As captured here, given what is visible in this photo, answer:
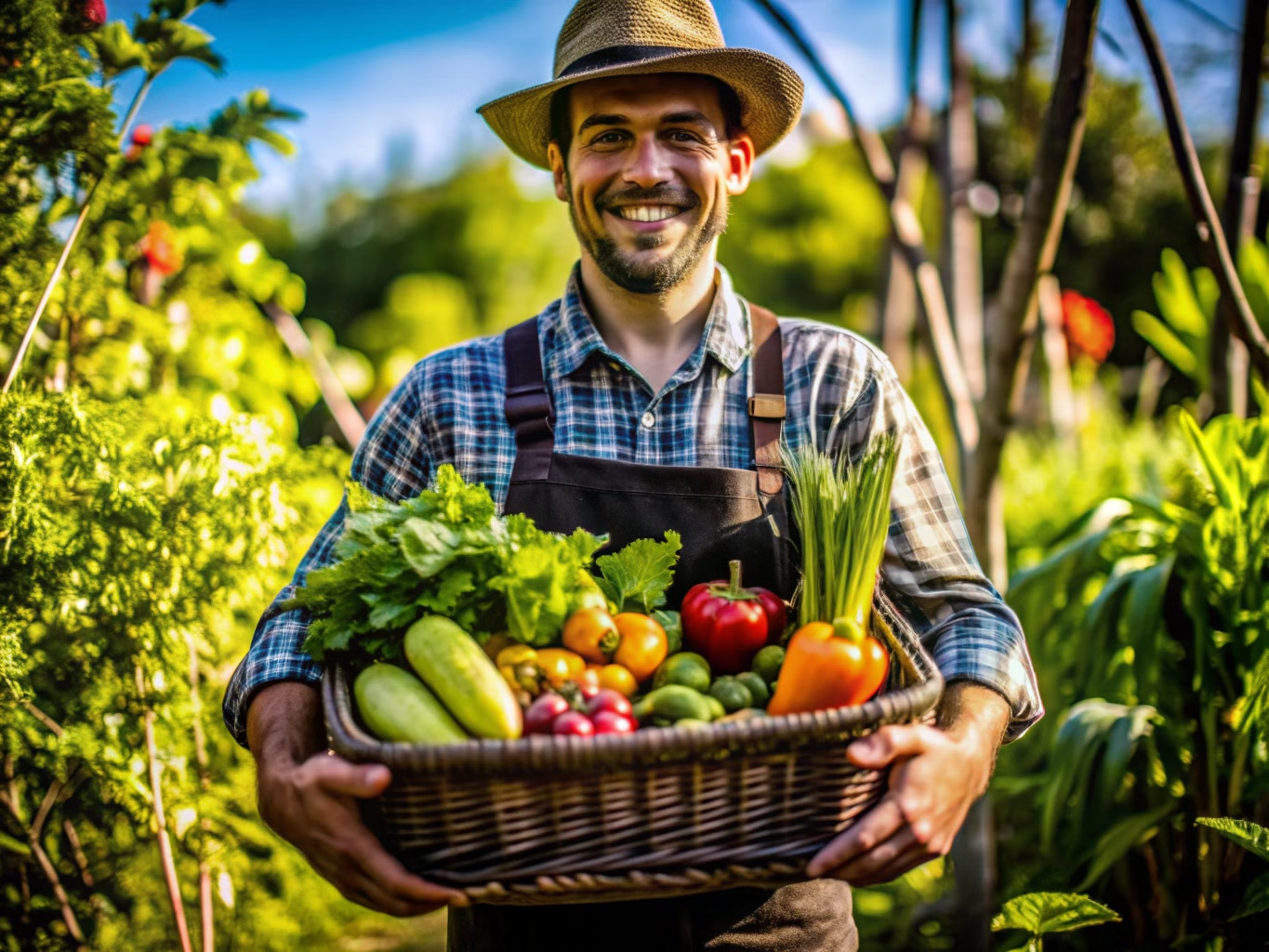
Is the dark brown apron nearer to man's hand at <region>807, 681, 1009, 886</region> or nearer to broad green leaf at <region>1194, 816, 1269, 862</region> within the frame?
man's hand at <region>807, 681, 1009, 886</region>

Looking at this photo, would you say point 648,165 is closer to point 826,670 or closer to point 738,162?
point 738,162

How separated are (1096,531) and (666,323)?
4.88ft

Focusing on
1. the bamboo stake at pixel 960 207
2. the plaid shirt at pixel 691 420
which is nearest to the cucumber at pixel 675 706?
→ the plaid shirt at pixel 691 420

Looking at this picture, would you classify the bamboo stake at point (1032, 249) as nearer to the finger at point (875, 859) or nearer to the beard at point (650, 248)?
the beard at point (650, 248)

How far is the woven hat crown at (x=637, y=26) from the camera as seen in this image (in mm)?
2145

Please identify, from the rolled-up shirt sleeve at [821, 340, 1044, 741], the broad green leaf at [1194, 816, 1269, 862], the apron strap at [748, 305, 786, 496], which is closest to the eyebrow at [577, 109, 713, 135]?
the apron strap at [748, 305, 786, 496]

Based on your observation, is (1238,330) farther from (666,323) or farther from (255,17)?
(255,17)

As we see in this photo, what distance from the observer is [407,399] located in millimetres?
2232

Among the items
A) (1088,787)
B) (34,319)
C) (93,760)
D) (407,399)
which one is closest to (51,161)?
(34,319)

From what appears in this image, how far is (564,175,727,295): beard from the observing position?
2.19m

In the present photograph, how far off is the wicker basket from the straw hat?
1.40 meters

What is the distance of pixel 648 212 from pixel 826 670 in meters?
1.15

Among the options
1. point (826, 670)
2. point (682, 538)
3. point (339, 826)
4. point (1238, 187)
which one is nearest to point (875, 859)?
point (826, 670)

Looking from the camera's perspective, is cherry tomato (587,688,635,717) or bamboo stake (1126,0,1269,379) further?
bamboo stake (1126,0,1269,379)
